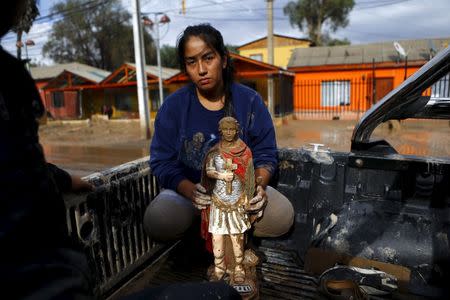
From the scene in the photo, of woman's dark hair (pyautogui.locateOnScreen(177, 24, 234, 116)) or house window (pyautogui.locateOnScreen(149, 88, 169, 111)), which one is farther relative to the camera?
house window (pyautogui.locateOnScreen(149, 88, 169, 111))

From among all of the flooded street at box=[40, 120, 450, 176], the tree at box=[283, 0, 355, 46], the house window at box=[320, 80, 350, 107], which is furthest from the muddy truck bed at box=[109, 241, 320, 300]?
the tree at box=[283, 0, 355, 46]

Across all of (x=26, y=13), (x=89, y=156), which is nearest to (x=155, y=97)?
(x=89, y=156)

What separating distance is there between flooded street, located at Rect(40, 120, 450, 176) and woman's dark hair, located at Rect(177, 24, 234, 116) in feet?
19.9

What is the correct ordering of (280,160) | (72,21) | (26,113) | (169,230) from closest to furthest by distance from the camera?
1. (26,113)
2. (169,230)
3. (280,160)
4. (72,21)

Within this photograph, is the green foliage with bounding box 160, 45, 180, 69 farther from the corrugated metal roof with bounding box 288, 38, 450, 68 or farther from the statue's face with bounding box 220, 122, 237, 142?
the statue's face with bounding box 220, 122, 237, 142

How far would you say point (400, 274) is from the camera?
2148 millimetres

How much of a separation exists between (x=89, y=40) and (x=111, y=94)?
15199mm

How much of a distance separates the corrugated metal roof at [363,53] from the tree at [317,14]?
47.0 ft

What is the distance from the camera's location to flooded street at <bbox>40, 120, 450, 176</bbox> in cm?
952

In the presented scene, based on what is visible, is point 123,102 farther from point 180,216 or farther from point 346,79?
point 180,216

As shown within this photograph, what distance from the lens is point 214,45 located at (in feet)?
7.41

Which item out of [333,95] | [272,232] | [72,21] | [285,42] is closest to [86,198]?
[272,232]

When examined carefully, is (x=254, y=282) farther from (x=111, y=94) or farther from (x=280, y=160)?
(x=111, y=94)

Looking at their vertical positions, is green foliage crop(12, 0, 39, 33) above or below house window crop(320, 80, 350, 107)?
above
